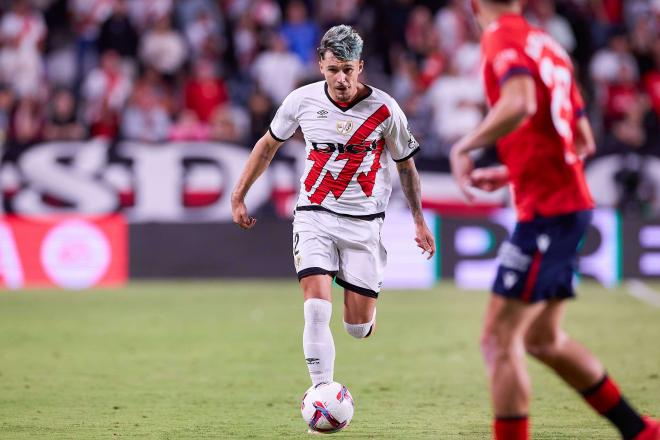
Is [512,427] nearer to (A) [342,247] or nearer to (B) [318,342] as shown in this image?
(B) [318,342]

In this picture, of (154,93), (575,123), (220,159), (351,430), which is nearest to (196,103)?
(154,93)

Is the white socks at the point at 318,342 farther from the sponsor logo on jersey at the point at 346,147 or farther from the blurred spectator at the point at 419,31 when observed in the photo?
the blurred spectator at the point at 419,31

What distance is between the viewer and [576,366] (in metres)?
5.58

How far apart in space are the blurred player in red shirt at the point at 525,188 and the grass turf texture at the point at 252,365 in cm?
149

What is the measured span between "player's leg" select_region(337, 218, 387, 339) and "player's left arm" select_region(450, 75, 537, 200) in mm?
2219

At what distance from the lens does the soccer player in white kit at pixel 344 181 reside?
722 cm

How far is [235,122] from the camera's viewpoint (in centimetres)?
1800

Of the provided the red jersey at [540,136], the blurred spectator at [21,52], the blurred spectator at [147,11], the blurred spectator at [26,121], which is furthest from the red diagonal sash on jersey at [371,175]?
the blurred spectator at [147,11]

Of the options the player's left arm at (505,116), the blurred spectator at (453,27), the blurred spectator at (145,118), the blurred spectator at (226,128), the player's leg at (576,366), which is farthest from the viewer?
the blurred spectator at (453,27)

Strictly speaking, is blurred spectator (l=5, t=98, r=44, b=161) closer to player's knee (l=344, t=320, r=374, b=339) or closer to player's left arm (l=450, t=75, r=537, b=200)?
player's knee (l=344, t=320, r=374, b=339)

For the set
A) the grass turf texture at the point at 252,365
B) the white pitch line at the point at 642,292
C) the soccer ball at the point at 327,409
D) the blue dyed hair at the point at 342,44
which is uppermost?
the blue dyed hair at the point at 342,44

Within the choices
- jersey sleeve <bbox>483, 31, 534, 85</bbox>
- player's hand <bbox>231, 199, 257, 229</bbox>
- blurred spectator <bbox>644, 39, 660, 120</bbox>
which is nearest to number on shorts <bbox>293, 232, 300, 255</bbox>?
player's hand <bbox>231, 199, 257, 229</bbox>

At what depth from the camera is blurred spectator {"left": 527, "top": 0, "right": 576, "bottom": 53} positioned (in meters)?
18.7

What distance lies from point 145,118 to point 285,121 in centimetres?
1074
